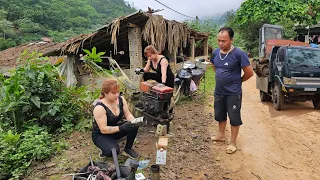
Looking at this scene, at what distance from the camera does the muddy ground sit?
373cm

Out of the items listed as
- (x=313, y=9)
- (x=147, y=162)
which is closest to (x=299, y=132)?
(x=147, y=162)

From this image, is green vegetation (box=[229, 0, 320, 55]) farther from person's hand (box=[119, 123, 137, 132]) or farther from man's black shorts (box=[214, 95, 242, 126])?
person's hand (box=[119, 123, 137, 132])

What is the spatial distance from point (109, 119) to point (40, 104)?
2761mm

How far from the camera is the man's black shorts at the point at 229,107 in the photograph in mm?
4168

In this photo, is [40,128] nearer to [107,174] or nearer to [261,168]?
[107,174]

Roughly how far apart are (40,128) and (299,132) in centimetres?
534

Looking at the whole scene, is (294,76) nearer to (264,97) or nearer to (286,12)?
(264,97)

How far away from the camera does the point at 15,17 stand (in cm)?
3916

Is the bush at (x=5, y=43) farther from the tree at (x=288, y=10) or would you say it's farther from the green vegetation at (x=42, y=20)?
the tree at (x=288, y=10)

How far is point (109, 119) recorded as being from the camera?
368cm

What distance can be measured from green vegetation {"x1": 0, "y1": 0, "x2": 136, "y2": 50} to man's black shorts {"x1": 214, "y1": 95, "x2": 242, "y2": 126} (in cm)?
3243

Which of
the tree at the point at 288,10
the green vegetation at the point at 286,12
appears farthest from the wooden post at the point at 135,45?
the tree at the point at 288,10

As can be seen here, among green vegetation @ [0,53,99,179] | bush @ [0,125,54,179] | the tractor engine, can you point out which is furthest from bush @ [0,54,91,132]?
the tractor engine

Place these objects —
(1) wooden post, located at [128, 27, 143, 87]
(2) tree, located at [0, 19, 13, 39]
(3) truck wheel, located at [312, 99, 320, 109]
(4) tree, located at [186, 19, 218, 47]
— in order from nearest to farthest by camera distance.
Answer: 1. (3) truck wheel, located at [312, 99, 320, 109]
2. (1) wooden post, located at [128, 27, 143, 87]
3. (4) tree, located at [186, 19, 218, 47]
4. (2) tree, located at [0, 19, 13, 39]
